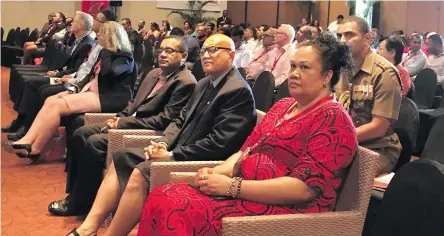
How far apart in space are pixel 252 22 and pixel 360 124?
1446 centimetres

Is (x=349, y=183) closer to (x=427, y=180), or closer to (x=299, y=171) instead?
(x=299, y=171)

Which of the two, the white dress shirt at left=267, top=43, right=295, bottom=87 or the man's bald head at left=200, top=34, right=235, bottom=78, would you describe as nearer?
the man's bald head at left=200, top=34, right=235, bottom=78

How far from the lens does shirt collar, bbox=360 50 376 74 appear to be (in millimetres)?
2826

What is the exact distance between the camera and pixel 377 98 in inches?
109

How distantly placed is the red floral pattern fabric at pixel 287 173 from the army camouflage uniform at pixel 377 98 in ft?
2.24

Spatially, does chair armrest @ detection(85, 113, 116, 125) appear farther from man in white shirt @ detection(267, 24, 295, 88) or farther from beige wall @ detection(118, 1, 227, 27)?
beige wall @ detection(118, 1, 227, 27)

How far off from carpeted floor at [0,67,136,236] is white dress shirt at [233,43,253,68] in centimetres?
298

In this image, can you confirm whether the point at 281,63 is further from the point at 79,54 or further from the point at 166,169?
the point at 166,169

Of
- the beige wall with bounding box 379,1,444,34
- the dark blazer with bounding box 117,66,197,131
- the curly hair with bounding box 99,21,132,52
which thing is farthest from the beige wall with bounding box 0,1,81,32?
the dark blazer with bounding box 117,66,197,131

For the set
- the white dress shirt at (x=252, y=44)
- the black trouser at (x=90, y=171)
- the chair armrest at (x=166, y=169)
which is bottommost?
the black trouser at (x=90, y=171)

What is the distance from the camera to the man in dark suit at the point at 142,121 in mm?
3496

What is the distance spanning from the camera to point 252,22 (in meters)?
17.0

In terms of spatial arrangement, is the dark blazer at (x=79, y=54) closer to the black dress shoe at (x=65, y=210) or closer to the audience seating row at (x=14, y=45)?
the black dress shoe at (x=65, y=210)

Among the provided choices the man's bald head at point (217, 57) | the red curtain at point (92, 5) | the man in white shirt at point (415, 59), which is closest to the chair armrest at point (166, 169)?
the man's bald head at point (217, 57)
